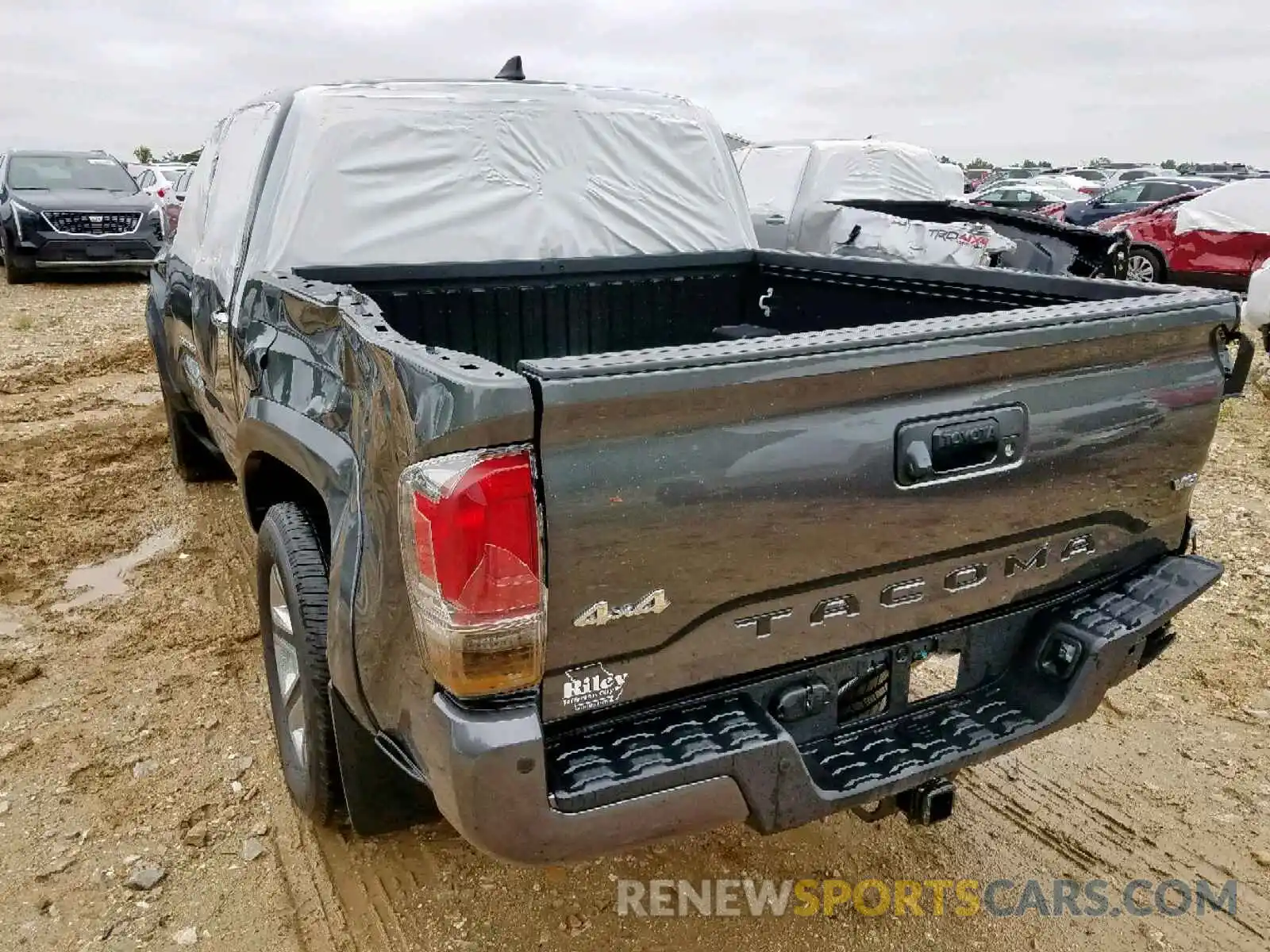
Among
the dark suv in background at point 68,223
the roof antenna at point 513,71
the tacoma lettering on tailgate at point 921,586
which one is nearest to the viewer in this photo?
the tacoma lettering on tailgate at point 921,586

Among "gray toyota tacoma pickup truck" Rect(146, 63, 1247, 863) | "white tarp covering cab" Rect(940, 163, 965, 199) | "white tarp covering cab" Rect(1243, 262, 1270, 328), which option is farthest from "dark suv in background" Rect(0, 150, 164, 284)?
"gray toyota tacoma pickup truck" Rect(146, 63, 1247, 863)

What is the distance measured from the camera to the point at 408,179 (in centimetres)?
359

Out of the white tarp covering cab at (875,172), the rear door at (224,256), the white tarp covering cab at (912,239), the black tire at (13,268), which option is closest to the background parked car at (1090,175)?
the white tarp covering cab at (875,172)

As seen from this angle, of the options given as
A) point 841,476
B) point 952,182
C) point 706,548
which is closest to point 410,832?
point 706,548

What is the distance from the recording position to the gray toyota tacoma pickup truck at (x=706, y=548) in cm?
179

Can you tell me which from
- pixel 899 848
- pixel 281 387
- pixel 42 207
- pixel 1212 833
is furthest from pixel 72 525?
pixel 42 207

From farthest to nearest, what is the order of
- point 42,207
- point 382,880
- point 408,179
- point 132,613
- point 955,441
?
point 42,207 < point 132,613 < point 408,179 < point 382,880 < point 955,441

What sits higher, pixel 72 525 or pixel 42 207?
pixel 42 207

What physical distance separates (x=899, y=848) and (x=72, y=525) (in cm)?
446

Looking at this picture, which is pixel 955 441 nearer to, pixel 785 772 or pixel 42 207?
pixel 785 772

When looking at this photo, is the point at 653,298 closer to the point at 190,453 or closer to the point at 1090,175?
the point at 190,453

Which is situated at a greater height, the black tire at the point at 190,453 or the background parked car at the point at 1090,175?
the background parked car at the point at 1090,175

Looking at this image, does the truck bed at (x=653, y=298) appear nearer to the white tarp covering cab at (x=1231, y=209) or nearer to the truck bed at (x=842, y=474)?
the truck bed at (x=842, y=474)

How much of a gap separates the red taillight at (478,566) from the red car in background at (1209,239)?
38.3 ft
